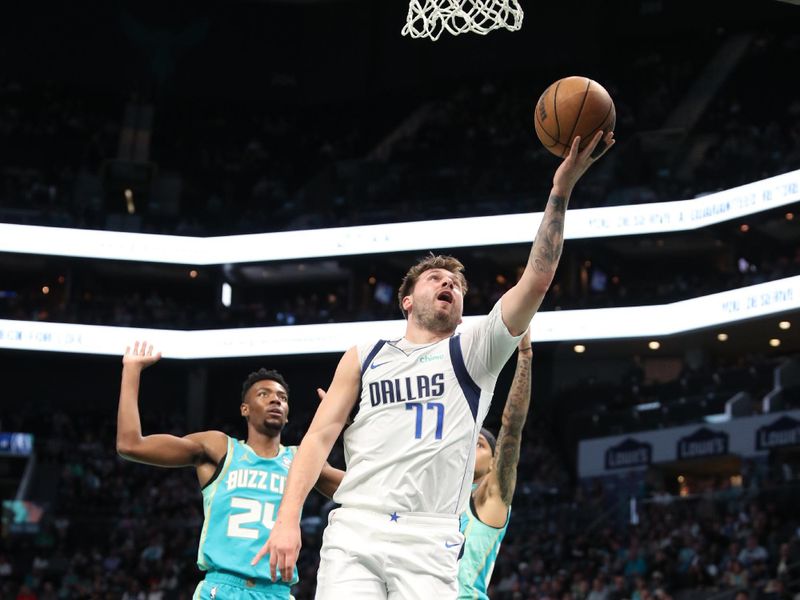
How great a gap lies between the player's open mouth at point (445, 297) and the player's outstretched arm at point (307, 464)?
0.40 m

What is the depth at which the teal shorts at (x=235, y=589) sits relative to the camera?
20.6 ft

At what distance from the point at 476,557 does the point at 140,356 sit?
1864mm

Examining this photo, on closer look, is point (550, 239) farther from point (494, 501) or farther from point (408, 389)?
point (494, 501)

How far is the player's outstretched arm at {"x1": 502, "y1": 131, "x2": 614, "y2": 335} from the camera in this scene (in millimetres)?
4402

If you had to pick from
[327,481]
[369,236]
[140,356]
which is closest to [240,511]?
[327,481]

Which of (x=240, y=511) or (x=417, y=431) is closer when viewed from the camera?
(x=417, y=431)

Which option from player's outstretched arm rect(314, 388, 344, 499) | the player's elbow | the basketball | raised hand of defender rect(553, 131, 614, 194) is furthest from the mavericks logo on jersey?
the player's elbow

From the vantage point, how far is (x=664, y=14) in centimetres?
3547

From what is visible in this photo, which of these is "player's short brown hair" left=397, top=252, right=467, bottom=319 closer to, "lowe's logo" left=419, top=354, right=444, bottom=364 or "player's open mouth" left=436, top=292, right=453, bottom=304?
"player's open mouth" left=436, top=292, right=453, bottom=304

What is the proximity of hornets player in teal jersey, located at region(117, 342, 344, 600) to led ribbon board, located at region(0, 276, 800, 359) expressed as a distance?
2212 centimetres

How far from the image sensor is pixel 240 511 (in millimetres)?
6461

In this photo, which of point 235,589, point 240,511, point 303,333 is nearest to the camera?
point 235,589

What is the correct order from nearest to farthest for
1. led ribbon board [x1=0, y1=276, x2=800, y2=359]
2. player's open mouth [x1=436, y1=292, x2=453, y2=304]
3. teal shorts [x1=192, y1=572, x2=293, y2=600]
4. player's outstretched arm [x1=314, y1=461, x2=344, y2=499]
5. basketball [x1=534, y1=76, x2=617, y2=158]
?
player's open mouth [x1=436, y1=292, x2=453, y2=304] → basketball [x1=534, y1=76, x2=617, y2=158] → player's outstretched arm [x1=314, y1=461, x2=344, y2=499] → teal shorts [x1=192, y1=572, x2=293, y2=600] → led ribbon board [x1=0, y1=276, x2=800, y2=359]

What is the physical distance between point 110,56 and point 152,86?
1.50 meters
